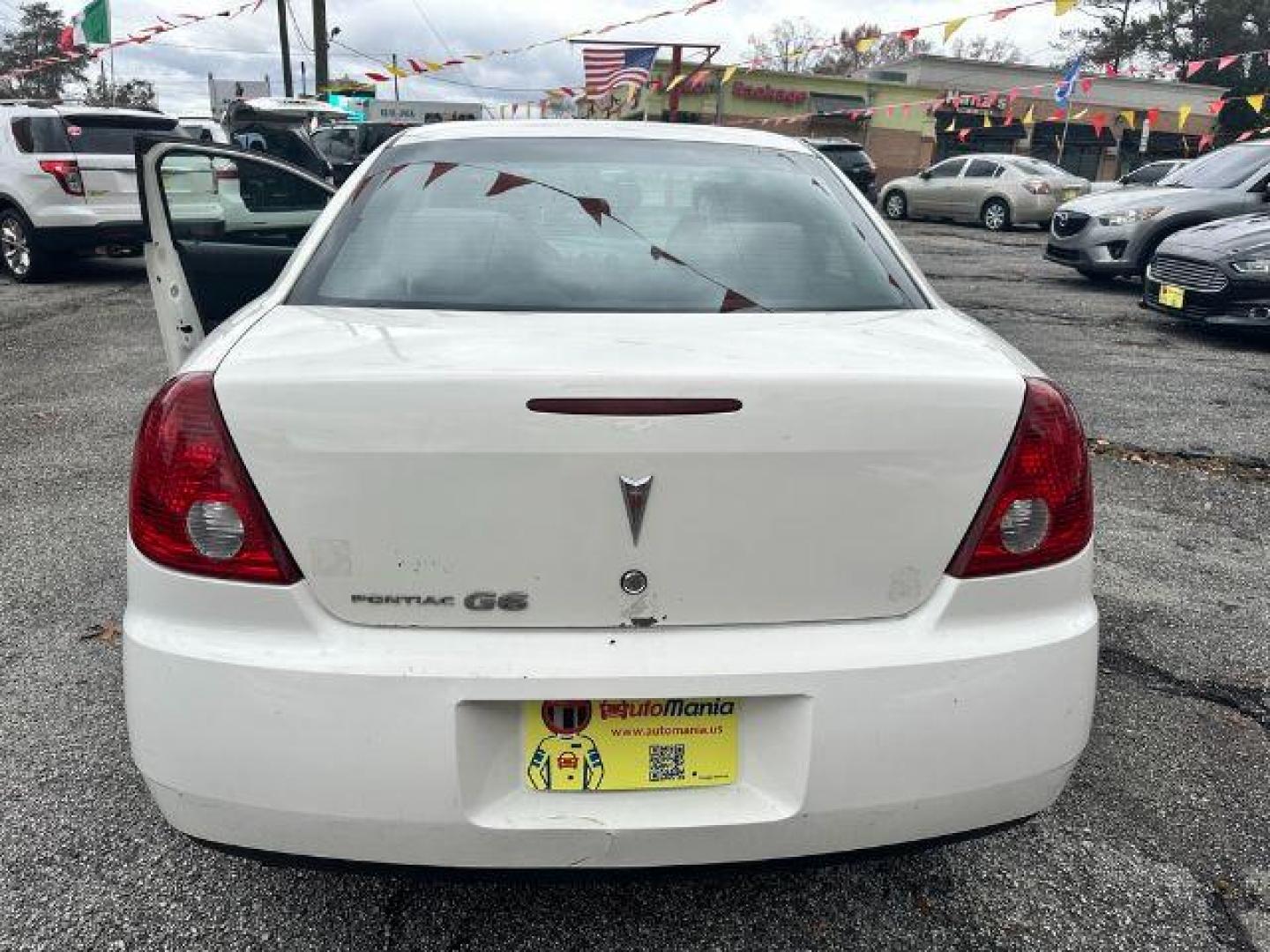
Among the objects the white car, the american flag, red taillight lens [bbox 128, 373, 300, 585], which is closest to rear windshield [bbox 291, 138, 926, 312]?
the white car

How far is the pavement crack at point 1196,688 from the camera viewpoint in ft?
9.46

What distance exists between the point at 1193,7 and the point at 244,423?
5699 centimetres

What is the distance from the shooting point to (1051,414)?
1.74 m

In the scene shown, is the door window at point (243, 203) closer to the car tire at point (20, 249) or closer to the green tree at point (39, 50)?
the car tire at point (20, 249)

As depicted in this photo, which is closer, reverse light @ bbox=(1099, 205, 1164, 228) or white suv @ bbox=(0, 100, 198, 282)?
white suv @ bbox=(0, 100, 198, 282)

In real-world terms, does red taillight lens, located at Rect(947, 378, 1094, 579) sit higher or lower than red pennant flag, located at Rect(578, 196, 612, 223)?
lower

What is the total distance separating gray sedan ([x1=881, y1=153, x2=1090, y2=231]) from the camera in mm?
19812

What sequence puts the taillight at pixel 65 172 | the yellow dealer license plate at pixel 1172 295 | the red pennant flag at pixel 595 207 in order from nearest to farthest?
the red pennant flag at pixel 595 207 → the yellow dealer license plate at pixel 1172 295 → the taillight at pixel 65 172

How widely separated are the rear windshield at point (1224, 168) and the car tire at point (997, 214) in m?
8.75

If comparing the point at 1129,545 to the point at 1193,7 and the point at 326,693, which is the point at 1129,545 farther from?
the point at 1193,7

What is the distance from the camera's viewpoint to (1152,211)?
1087 cm

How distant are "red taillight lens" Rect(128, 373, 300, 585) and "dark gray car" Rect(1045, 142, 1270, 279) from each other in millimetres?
11024

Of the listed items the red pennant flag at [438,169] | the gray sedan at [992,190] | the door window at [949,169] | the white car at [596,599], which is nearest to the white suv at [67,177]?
the red pennant flag at [438,169]

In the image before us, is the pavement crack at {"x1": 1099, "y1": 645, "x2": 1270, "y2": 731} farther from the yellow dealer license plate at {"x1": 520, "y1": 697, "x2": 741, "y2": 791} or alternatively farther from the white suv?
the white suv
